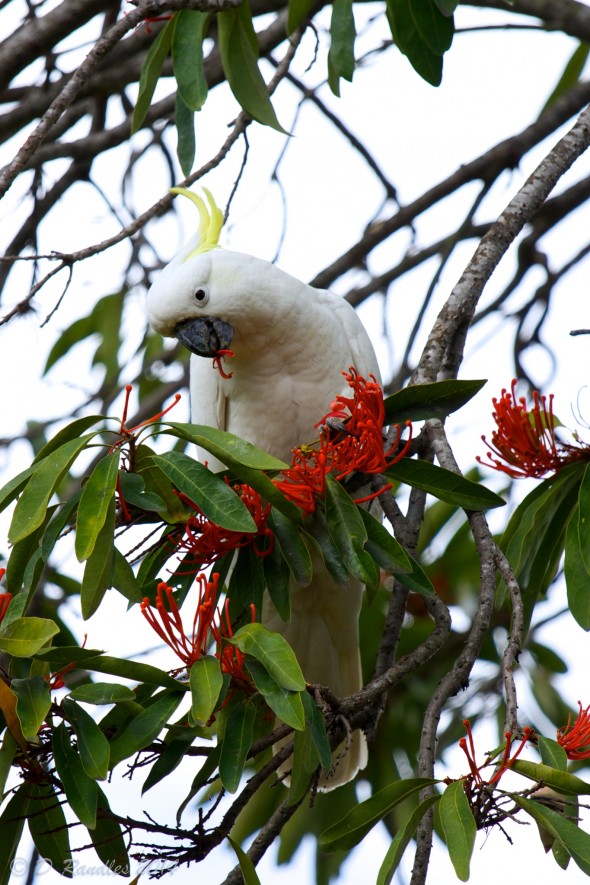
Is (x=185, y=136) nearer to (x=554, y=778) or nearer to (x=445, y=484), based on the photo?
(x=445, y=484)

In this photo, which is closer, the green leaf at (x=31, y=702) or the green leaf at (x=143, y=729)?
the green leaf at (x=31, y=702)

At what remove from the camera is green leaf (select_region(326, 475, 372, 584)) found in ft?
5.65

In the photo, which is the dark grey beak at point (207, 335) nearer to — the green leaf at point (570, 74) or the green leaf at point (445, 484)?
the green leaf at point (445, 484)

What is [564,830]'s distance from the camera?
1377mm

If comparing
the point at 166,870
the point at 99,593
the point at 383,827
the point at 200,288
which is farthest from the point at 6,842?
the point at 383,827

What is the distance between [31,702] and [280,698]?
1.20ft

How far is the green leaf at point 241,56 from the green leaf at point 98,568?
126 cm

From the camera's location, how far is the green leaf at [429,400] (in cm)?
182

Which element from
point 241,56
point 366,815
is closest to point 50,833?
point 366,815

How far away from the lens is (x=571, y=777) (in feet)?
4.55

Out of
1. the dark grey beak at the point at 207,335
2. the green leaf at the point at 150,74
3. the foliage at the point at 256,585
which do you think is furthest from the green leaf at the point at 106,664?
the green leaf at the point at 150,74

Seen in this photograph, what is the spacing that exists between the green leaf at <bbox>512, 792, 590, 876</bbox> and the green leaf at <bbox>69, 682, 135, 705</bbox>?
23.2 inches

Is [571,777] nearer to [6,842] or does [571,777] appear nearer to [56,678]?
[56,678]

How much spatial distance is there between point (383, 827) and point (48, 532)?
6.30 feet
